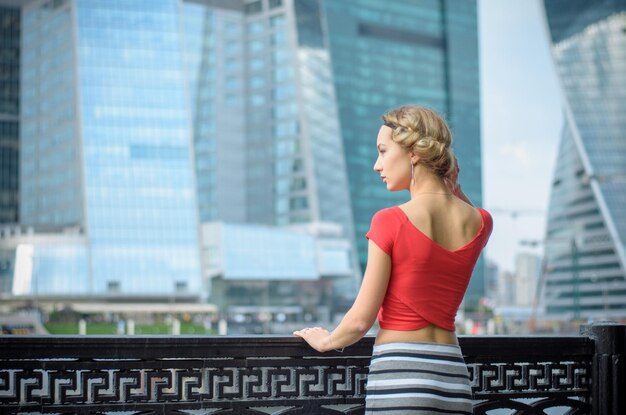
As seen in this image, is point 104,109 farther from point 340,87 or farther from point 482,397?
point 482,397

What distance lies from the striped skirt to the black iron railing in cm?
102

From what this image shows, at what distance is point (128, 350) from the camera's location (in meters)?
4.07

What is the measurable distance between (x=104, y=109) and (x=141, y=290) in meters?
15.9

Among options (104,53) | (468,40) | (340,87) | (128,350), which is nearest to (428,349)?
(128,350)

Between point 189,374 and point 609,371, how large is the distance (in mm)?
2241

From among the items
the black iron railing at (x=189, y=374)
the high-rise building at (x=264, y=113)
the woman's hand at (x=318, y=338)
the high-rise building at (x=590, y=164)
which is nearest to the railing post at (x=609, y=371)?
the black iron railing at (x=189, y=374)

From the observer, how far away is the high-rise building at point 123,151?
258ft

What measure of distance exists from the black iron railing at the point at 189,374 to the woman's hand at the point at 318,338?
18.8 inches

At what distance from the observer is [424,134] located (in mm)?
3248

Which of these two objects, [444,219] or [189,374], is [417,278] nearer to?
[444,219]

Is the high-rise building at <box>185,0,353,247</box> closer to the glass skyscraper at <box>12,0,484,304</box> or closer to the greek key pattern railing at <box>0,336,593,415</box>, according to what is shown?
the glass skyscraper at <box>12,0,484,304</box>

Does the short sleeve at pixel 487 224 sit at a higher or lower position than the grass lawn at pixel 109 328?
higher

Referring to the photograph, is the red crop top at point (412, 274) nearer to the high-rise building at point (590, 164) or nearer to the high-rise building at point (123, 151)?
the high-rise building at point (123, 151)

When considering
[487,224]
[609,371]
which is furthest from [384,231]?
[609,371]
